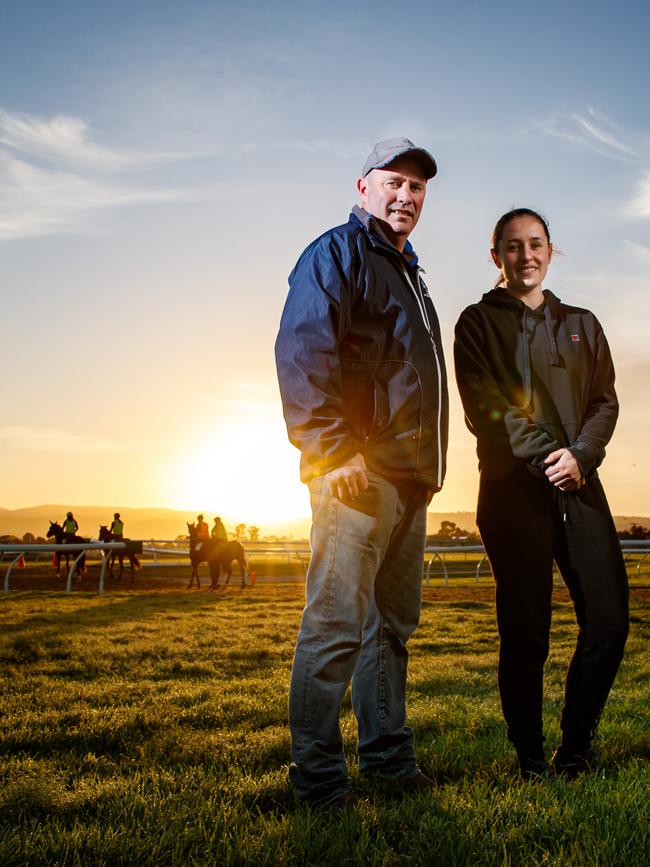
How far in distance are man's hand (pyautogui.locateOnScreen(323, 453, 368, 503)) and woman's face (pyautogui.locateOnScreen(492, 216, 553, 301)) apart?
1119 millimetres

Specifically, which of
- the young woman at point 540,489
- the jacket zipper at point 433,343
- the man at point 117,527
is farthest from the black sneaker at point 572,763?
the man at point 117,527

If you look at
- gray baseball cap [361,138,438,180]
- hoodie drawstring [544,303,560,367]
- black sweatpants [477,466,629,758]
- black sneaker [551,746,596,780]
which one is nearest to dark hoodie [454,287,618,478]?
hoodie drawstring [544,303,560,367]

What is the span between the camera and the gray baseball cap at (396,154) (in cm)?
293

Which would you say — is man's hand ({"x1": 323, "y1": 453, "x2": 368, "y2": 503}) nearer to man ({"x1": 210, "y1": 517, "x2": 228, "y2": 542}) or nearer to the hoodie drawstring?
the hoodie drawstring

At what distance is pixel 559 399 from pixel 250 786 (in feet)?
6.15

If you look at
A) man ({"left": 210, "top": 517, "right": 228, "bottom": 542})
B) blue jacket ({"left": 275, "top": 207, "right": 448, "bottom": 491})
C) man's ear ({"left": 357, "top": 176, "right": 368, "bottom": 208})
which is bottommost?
man ({"left": 210, "top": 517, "right": 228, "bottom": 542})

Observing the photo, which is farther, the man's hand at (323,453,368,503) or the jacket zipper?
the jacket zipper

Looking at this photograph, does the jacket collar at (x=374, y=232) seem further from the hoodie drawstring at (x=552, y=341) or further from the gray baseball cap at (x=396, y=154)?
the hoodie drawstring at (x=552, y=341)

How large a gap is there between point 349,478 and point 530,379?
3.09ft

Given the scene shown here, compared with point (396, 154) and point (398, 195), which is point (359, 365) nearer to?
point (398, 195)

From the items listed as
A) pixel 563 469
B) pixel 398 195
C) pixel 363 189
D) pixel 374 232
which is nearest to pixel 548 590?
pixel 563 469

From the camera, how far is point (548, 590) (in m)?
2.98

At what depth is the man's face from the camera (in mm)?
2979

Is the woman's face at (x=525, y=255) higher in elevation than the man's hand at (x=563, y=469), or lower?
higher
